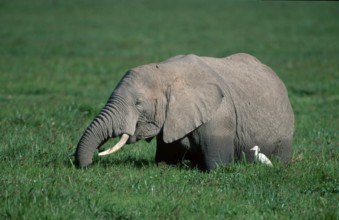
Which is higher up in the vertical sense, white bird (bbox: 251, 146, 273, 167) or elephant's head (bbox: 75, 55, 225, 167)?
elephant's head (bbox: 75, 55, 225, 167)

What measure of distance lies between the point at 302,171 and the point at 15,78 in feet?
39.0

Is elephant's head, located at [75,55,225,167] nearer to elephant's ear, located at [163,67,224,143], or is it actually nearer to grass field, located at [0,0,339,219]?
elephant's ear, located at [163,67,224,143]

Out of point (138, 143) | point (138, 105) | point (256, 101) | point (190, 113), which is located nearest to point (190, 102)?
point (190, 113)

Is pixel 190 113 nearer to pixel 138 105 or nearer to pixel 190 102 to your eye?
pixel 190 102

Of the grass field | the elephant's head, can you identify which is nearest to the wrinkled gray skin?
the elephant's head

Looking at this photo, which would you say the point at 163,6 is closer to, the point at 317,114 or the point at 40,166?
the point at 317,114

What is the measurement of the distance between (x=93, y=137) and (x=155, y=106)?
0.89 meters

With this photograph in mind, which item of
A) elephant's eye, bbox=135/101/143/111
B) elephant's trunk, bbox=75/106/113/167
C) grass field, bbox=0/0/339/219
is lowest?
grass field, bbox=0/0/339/219

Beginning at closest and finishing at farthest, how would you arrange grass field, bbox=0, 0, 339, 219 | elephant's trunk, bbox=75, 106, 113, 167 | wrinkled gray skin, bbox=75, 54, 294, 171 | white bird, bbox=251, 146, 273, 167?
grass field, bbox=0, 0, 339, 219 → elephant's trunk, bbox=75, 106, 113, 167 → wrinkled gray skin, bbox=75, 54, 294, 171 → white bird, bbox=251, 146, 273, 167

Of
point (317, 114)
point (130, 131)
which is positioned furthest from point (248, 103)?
point (317, 114)

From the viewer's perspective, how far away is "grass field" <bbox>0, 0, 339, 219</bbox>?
28.1 ft

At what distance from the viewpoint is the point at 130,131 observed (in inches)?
390

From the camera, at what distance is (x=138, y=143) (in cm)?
1276

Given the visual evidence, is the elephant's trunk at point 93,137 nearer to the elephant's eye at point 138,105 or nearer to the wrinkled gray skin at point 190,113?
the wrinkled gray skin at point 190,113
